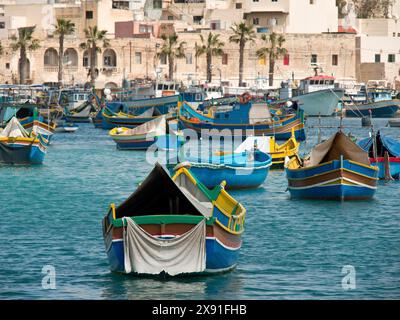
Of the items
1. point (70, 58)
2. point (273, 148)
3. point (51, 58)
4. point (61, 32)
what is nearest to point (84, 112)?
point (61, 32)

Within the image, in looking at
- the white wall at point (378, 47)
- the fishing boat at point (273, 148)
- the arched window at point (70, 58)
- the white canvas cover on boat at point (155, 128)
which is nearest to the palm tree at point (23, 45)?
the arched window at point (70, 58)

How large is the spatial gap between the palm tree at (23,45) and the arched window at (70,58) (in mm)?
4177

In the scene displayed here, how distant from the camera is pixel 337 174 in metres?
43.7

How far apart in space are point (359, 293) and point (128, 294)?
522cm

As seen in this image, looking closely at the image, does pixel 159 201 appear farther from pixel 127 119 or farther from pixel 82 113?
pixel 82 113

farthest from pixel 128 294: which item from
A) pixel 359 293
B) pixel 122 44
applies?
pixel 122 44

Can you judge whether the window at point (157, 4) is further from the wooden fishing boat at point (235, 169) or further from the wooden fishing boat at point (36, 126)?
the wooden fishing boat at point (235, 169)

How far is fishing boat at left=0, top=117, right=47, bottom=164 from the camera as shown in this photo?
198 ft

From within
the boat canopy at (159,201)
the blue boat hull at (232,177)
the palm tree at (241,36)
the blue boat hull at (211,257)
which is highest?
the palm tree at (241,36)

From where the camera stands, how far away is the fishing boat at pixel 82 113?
11031 cm

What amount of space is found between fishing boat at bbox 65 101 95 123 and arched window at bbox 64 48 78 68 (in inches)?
701

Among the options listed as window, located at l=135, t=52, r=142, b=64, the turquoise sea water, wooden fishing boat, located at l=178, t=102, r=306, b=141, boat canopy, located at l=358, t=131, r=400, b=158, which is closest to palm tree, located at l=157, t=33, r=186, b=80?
window, located at l=135, t=52, r=142, b=64

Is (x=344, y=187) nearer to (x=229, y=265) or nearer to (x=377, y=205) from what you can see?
(x=377, y=205)

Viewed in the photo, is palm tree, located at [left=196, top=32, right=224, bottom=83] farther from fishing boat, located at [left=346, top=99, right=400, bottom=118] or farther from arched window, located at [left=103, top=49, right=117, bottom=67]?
fishing boat, located at [left=346, top=99, right=400, bottom=118]
